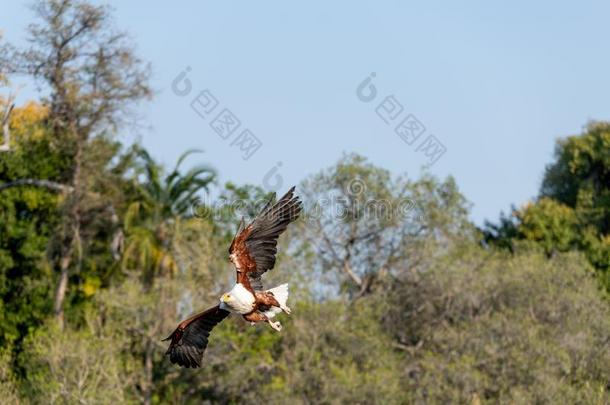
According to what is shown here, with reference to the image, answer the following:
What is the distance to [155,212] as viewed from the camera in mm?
46250

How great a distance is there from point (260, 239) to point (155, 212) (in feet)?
91.4

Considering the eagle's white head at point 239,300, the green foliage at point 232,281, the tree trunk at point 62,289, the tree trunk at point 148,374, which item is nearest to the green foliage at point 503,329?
the green foliage at point 232,281

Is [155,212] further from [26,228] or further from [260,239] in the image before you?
[260,239]

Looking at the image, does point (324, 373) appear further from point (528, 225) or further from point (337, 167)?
point (528, 225)

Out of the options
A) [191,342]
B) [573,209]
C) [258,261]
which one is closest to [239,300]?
[258,261]

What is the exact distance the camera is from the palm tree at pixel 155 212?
147 feet

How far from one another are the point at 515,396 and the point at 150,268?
46.6 ft

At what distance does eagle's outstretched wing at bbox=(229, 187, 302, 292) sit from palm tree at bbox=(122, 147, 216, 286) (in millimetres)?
25821

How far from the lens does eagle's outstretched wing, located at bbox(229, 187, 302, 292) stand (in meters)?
18.4

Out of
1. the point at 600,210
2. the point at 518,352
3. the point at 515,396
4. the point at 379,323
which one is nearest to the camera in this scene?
the point at 515,396

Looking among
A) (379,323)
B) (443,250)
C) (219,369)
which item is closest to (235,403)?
(219,369)

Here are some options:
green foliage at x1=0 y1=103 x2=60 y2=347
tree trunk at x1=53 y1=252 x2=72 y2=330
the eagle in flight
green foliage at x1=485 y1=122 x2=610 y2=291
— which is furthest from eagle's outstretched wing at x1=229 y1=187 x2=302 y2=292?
green foliage at x1=485 y1=122 x2=610 y2=291

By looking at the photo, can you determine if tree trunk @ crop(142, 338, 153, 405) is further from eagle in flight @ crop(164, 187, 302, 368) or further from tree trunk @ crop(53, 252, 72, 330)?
eagle in flight @ crop(164, 187, 302, 368)

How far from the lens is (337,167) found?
4519 centimetres
